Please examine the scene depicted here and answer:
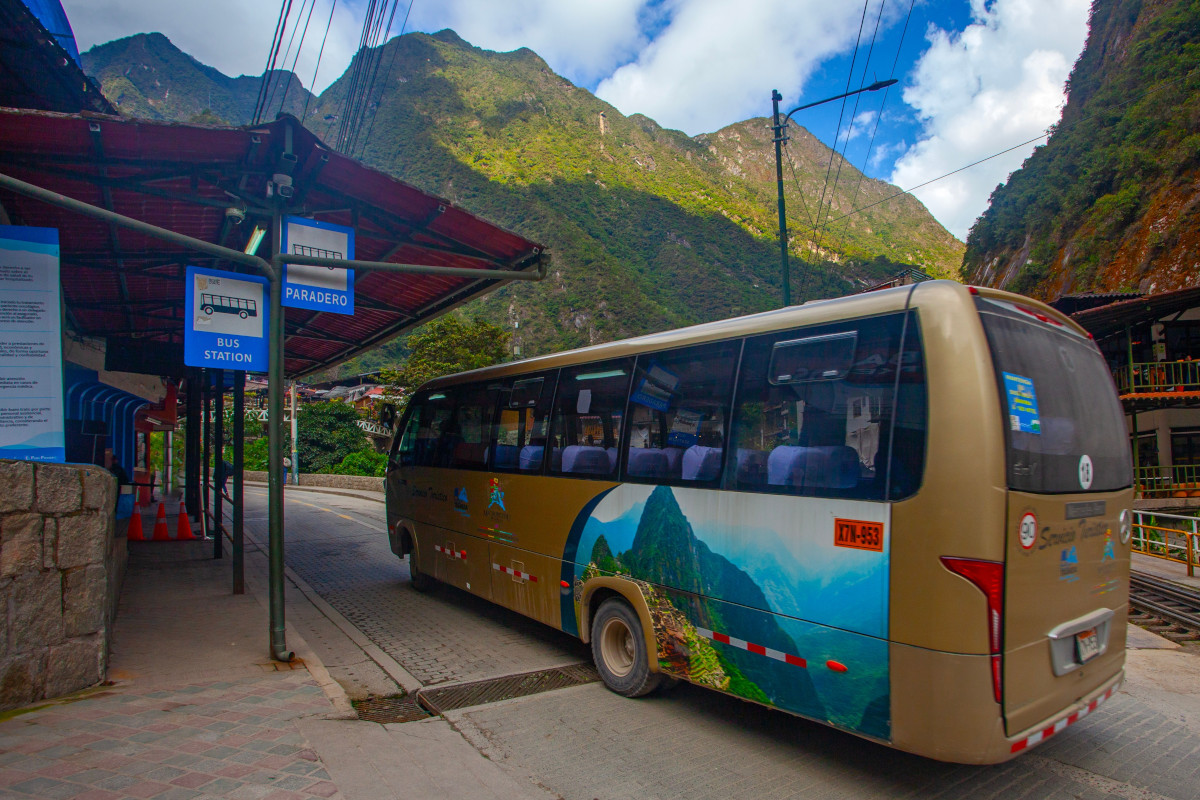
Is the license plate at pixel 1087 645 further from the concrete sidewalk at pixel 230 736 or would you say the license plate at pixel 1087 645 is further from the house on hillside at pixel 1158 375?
the house on hillside at pixel 1158 375

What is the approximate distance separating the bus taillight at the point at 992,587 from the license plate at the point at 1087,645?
0.85 m

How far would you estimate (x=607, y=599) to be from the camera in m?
5.69

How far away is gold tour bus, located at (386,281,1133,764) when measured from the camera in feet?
11.1

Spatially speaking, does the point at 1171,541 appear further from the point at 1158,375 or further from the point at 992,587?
the point at 992,587

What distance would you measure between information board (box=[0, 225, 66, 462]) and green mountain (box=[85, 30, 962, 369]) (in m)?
61.0

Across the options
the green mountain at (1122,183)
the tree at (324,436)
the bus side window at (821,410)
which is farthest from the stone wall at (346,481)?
the green mountain at (1122,183)

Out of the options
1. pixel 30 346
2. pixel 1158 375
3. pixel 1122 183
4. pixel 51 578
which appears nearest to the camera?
pixel 51 578

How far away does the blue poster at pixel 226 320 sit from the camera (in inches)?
239

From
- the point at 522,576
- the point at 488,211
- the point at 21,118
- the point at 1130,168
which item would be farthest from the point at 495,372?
the point at 488,211

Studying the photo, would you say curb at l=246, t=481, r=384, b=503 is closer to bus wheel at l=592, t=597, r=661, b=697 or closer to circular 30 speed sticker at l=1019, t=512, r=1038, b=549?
bus wheel at l=592, t=597, r=661, b=697

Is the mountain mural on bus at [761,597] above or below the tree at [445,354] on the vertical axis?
below

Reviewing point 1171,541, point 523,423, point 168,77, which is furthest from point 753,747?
point 168,77

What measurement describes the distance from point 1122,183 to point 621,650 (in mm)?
35395

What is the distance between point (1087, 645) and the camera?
153 inches
